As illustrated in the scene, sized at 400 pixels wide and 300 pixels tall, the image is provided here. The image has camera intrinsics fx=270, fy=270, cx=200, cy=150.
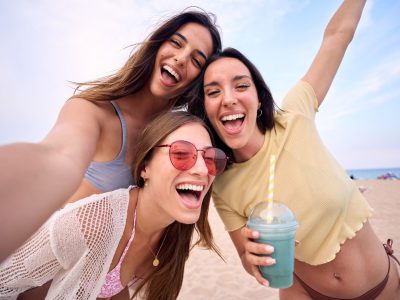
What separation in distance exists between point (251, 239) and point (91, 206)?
108cm

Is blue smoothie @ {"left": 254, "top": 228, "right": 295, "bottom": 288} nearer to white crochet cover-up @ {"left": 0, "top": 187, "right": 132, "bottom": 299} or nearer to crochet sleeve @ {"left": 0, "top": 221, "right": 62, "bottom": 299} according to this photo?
white crochet cover-up @ {"left": 0, "top": 187, "right": 132, "bottom": 299}

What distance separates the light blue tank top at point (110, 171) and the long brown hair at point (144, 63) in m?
0.18

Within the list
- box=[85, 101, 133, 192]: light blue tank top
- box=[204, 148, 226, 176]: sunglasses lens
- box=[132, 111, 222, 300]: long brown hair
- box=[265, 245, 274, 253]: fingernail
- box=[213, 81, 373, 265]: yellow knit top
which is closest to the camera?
box=[265, 245, 274, 253]: fingernail

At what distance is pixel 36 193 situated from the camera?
773 mm

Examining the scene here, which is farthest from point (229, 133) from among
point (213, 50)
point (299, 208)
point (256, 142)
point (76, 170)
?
point (76, 170)

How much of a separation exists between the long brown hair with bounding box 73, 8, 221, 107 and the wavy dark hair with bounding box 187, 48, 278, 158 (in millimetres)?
131

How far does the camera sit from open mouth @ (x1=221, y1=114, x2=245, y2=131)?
217 cm

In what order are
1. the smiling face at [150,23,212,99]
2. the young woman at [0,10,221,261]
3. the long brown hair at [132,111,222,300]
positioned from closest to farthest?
the young woman at [0,10,221,261] < the smiling face at [150,23,212,99] < the long brown hair at [132,111,222,300]

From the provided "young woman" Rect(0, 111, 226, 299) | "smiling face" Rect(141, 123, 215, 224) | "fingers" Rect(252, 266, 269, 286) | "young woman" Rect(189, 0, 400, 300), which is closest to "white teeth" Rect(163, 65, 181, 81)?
"young woman" Rect(189, 0, 400, 300)

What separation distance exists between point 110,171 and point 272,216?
A: 145cm

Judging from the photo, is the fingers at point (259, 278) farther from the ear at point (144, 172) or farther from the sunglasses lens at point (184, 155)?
the ear at point (144, 172)

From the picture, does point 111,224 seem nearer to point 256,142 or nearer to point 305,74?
point 256,142

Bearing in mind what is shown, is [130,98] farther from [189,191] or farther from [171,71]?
[189,191]

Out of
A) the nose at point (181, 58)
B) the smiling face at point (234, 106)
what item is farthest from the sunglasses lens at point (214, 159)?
the nose at point (181, 58)
